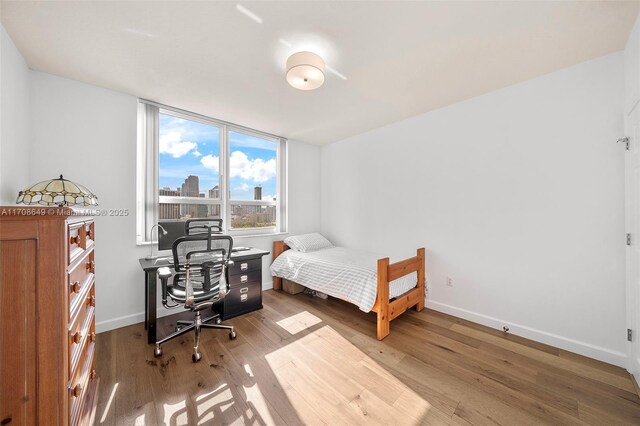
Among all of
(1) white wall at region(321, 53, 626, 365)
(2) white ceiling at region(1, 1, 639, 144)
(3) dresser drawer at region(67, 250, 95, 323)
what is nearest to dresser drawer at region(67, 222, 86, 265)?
(3) dresser drawer at region(67, 250, 95, 323)

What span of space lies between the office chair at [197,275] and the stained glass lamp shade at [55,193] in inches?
30.4

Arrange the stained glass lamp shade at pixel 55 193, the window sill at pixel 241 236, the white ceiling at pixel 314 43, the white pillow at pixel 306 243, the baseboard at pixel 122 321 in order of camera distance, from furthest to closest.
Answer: the white pillow at pixel 306 243
the window sill at pixel 241 236
the baseboard at pixel 122 321
the stained glass lamp shade at pixel 55 193
the white ceiling at pixel 314 43

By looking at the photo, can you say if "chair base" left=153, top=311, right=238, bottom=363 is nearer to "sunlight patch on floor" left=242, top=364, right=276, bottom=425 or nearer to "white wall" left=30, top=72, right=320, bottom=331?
"sunlight patch on floor" left=242, top=364, right=276, bottom=425

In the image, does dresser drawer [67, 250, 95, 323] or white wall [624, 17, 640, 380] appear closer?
dresser drawer [67, 250, 95, 323]

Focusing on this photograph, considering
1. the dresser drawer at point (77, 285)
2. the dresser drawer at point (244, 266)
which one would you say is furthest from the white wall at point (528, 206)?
the dresser drawer at point (77, 285)

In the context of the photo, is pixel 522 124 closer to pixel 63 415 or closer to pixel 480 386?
pixel 480 386

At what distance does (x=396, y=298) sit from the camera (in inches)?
108

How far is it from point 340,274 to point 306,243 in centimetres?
120

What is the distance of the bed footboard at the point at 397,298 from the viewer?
7.94 ft

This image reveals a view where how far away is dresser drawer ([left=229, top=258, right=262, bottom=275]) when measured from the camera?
2.95 meters

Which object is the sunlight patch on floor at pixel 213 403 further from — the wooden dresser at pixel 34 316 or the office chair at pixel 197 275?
the wooden dresser at pixel 34 316

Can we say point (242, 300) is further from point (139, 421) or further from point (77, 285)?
point (77, 285)

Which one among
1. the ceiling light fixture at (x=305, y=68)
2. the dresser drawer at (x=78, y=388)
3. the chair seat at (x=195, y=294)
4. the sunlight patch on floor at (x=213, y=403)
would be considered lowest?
the sunlight patch on floor at (x=213, y=403)

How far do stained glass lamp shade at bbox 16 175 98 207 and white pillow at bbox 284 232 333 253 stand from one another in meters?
2.51
